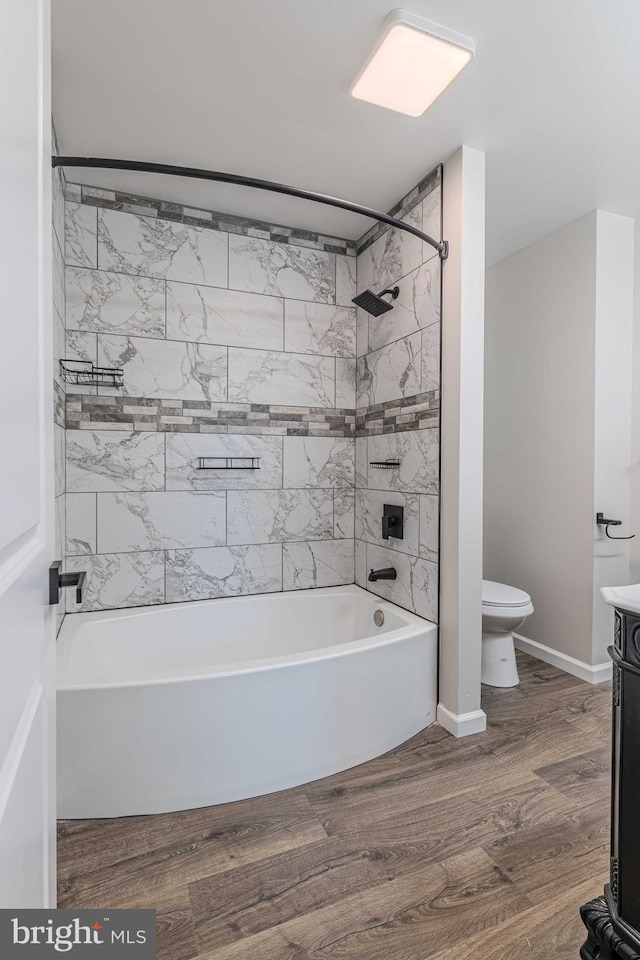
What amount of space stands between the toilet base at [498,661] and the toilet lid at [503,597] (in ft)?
0.69

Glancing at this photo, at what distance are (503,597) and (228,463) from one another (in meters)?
1.75

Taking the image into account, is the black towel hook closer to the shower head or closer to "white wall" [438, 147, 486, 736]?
"white wall" [438, 147, 486, 736]

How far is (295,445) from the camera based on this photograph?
2.95 meters

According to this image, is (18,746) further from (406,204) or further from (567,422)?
(567,422)

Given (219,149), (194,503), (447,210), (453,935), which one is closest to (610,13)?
(447,210)

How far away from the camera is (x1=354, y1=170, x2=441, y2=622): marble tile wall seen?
237 cm

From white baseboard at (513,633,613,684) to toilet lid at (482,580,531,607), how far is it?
0.55 metres

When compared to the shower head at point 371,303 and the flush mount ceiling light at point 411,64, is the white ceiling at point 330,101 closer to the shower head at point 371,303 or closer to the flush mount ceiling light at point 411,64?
the flush mount ceiling light at point 411,64

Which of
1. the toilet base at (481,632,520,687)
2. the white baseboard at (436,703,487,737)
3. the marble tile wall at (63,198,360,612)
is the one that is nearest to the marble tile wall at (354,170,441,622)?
the marble tile wall at (63,198,360,612)

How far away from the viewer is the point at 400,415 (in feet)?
8.66

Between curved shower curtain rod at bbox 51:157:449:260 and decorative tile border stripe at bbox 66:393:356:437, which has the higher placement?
curved shower curtain rod at bbox 51:157:449:260

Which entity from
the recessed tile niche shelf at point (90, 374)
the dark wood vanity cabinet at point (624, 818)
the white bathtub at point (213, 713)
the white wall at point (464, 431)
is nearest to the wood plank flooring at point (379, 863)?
the white bathtub at point (213, 713)

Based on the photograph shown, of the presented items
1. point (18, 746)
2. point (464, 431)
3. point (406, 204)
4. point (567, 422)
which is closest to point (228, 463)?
point (464, 431)

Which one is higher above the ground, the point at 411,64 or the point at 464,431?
the point at 411,64
